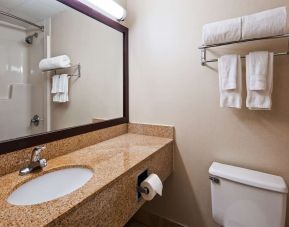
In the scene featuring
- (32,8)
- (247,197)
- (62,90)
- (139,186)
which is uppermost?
(32,8)

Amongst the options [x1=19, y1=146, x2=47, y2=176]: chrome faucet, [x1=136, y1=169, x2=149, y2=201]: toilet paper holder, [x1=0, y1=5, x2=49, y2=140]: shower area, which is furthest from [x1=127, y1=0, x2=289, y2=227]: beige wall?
[x1=19, y1=146, x2=47, y2=176]: chrome faucet

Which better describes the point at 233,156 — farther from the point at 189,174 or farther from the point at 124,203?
the point at 124,203

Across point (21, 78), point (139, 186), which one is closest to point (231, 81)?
point (139, 186)

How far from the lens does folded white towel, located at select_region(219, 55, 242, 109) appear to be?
3.84 ft

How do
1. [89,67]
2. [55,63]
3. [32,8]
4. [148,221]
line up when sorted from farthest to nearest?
[148,221] → [89,67] → [55,63] → [32,8]

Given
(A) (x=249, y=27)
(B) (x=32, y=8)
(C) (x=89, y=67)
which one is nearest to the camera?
(A) (x=249, y=27)

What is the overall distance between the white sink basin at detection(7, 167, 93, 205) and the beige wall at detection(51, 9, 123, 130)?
1.14 feet

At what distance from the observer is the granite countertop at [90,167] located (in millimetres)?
614

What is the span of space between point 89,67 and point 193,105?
0.90 metres

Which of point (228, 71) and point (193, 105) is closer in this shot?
point (228, 71)

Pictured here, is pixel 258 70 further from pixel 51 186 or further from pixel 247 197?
pixel 51 186

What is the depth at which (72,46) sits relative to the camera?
4.69 ft

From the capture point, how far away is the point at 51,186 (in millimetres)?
989

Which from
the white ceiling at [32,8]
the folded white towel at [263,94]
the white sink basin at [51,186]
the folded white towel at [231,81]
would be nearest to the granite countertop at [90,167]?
the white sink basin at [51,186]
